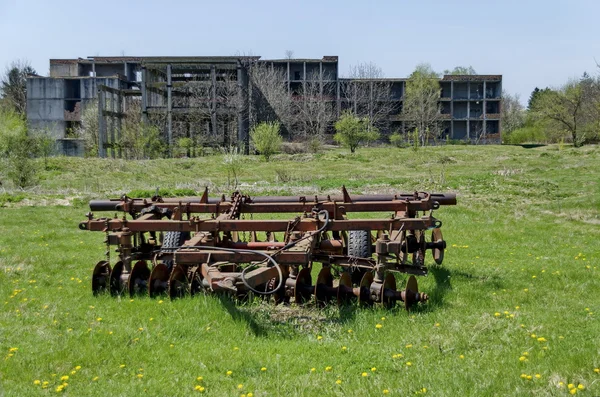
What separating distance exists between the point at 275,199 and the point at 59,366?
449cm

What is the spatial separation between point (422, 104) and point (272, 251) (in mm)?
70844

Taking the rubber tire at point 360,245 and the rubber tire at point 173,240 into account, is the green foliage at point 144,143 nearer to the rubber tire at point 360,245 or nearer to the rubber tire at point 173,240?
the rubber tire at point 173,240

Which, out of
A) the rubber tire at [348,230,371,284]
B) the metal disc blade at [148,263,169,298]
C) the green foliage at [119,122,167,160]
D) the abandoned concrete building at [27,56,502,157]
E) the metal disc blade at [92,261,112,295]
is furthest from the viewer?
the abandoned concrete building at [27,56,502,157]

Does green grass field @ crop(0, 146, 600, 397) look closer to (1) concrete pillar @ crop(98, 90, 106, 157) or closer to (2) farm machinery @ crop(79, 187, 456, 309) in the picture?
(2) farm machinery @ crop(79, 187, 456, 309)

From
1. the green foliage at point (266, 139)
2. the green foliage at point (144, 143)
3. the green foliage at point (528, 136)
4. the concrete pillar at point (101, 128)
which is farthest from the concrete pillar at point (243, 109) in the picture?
the green foliage at point (528, 136)

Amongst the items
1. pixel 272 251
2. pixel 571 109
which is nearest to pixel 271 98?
pixel 571 109

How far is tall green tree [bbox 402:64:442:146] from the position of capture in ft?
245

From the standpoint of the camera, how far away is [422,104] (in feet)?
243

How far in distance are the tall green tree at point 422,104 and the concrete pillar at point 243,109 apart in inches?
1063

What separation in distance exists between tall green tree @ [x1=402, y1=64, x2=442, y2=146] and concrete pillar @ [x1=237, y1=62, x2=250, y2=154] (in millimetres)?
A: 26989

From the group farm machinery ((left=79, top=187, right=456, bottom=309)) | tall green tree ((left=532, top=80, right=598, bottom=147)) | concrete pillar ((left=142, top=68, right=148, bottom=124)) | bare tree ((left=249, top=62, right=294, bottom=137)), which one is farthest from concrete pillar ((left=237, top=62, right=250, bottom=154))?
farm machinery ((left=79, top=187, right=456, bottom=309))

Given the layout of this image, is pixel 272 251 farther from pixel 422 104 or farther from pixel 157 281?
pixel 422 104

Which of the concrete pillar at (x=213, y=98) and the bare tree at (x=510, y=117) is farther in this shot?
the bare tree at (x=510, y=117)

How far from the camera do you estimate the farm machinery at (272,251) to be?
6.21m
